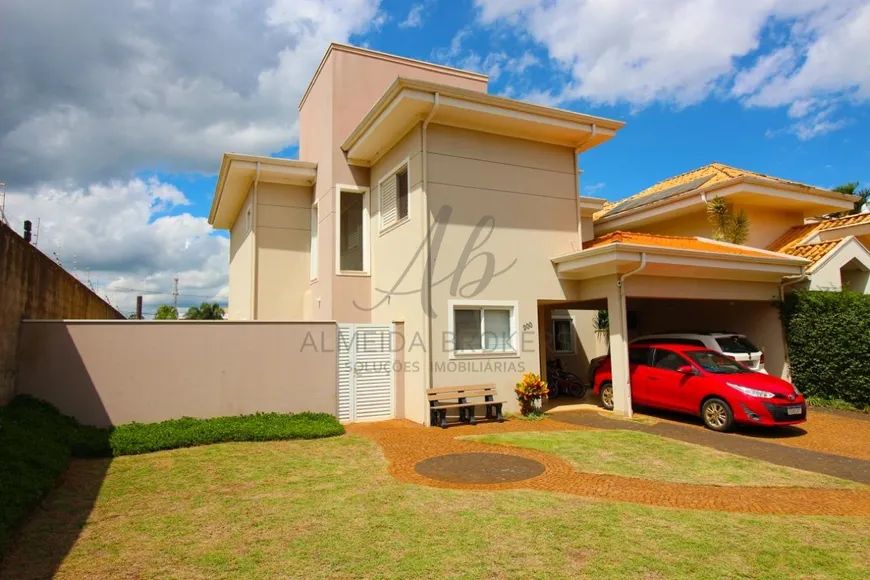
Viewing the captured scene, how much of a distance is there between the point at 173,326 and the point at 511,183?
297 inches

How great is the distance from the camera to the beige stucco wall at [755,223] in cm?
1595

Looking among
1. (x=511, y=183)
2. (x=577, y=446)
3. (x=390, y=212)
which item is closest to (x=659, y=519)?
(x=577, y=446)

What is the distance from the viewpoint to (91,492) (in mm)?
6105

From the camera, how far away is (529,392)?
10922 mm

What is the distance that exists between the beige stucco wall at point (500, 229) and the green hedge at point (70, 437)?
2989 millimetres

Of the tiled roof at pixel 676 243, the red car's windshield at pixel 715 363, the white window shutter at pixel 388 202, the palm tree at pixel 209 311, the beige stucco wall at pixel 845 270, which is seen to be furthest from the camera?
the palm tree at pixel 209 311

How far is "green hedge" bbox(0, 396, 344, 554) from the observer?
17.7ft

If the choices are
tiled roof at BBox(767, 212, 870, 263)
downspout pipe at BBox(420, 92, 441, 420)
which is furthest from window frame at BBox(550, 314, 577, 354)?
downspout pipe at BBox(420, 92, 441, 420)

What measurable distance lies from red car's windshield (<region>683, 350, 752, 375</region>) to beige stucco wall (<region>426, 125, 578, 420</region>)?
122 inches

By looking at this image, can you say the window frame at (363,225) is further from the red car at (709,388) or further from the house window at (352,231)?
the red car at (709,388)

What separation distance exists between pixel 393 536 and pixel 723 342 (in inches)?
401

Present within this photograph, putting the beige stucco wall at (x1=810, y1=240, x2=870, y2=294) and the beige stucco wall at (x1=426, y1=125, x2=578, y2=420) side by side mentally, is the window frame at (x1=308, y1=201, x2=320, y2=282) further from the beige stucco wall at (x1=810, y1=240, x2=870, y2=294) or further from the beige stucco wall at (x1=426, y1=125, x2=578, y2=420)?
the beige stucco wall at (x1=810, y1=240, x2=870, y2=294)

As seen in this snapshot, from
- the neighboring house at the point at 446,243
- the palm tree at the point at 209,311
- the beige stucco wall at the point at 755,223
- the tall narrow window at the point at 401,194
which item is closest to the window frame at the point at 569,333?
the neighboring house at the point at 446,243

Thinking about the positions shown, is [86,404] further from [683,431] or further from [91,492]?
[683,431]
